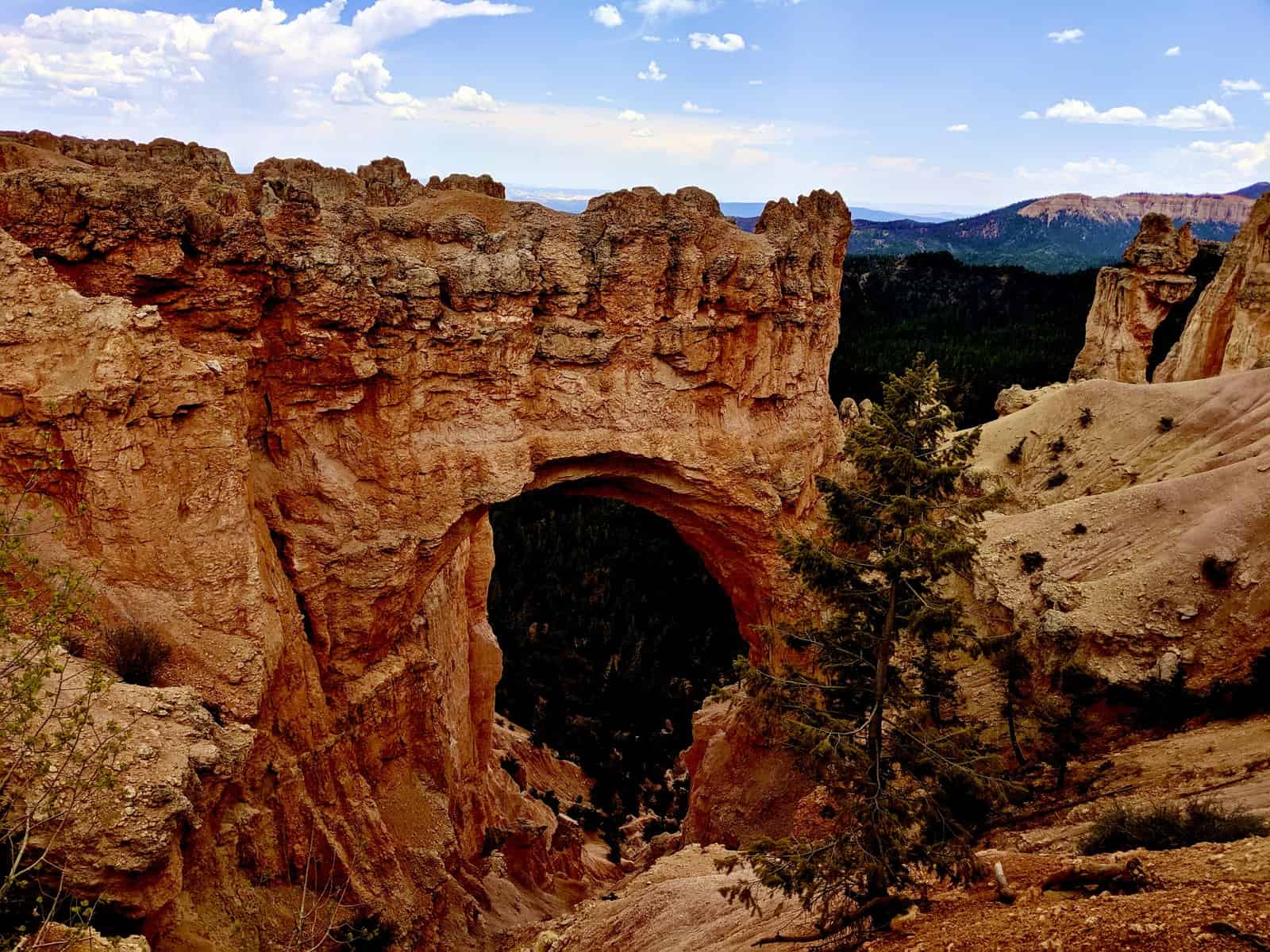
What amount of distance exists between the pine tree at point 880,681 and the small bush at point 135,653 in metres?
9.04

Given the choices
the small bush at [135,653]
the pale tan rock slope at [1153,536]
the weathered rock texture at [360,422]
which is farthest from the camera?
the pale tan rock slope at [1153,536]

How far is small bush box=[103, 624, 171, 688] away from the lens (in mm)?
12406

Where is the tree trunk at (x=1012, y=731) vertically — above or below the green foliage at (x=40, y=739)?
below

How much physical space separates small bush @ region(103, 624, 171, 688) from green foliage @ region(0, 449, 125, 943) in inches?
19.0

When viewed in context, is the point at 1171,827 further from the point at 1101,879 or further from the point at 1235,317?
the point at 1235,317

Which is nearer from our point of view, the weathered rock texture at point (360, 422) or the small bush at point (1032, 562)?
the weathered rock texture at point (360, 422)

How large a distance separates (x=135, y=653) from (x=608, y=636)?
29608 millimetres

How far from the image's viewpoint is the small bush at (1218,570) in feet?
66.0

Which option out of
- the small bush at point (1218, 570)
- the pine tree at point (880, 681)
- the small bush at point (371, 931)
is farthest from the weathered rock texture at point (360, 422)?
the small bush at point (1218, 570)

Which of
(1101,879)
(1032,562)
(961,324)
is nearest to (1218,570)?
(1032,562)

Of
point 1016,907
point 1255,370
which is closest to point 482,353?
point 1016,907

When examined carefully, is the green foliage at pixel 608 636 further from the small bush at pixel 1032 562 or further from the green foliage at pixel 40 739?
the green foliage at pixel 40 739

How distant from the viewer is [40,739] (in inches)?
361

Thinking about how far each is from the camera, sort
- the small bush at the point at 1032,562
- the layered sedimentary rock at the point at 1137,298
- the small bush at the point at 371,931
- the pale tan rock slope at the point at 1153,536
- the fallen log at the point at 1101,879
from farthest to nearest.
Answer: the layered sedimentary rock at the point at 1137,298, the small bush at the point at 1032,562, the pale tan rock slope at the point at 1153,536, the small bush at the point at 371,931, the fallen log at the point at 1101,879
